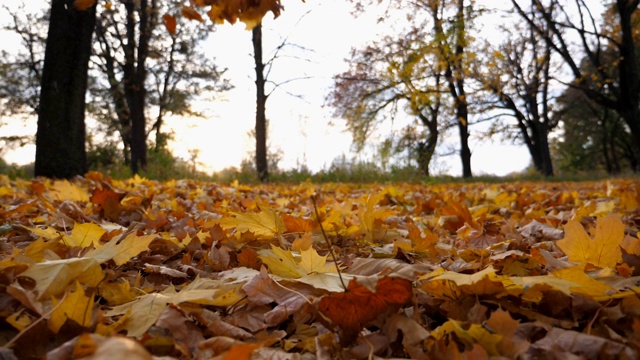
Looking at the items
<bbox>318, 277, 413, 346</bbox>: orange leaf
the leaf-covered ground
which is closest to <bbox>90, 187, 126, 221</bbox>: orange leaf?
the leaf-covered ground

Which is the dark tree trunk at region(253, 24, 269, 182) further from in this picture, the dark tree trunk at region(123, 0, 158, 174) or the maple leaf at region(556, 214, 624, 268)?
the maple leaf at region(556, 214, 624, 268)

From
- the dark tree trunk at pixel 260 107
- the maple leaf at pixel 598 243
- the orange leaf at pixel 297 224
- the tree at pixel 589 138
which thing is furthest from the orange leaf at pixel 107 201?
the tree at pixel 589 138

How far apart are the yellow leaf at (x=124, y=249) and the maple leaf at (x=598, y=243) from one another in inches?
40.9

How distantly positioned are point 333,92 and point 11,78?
15.3m

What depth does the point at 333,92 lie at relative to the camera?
62.2 feet

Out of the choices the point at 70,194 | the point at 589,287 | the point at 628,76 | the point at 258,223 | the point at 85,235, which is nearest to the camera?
the point at 589,287

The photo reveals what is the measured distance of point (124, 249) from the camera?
3.56ft

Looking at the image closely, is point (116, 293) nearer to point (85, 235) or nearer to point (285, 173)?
point (85, 235)

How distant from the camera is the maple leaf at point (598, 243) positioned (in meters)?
1.06

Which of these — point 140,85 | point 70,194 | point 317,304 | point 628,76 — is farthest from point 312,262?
point 140,85

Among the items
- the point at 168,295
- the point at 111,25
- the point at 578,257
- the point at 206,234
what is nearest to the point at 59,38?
the point at 206,234

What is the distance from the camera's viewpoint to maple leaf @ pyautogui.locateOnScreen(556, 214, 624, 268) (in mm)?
1064

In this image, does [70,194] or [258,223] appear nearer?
[258,223]

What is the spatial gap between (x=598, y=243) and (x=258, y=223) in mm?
979
